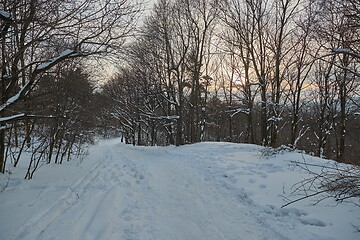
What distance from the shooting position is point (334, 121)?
25.4 m

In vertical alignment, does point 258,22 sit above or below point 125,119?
above

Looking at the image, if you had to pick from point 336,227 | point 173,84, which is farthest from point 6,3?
point 173,84

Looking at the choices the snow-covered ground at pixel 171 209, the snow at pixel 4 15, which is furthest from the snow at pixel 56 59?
the snow-covered ground at pixel 171 209

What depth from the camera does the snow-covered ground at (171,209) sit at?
168 inches

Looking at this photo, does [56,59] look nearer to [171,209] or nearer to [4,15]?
[4,15]

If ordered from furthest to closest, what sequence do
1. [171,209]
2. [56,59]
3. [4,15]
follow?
[56,59], [171,209], [4,15]

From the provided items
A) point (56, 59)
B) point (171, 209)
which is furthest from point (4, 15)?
point (171, 209)

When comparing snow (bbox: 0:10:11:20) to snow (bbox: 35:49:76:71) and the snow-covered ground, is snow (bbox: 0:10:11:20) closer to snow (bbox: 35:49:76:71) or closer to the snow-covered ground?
snow (bbox: 35:49:76:71)

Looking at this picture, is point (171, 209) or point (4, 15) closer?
point (4, 15)

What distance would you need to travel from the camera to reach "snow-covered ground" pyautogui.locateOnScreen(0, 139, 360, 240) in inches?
168

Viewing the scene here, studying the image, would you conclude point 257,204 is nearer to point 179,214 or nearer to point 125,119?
point 179,214

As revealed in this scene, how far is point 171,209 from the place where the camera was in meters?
5.48

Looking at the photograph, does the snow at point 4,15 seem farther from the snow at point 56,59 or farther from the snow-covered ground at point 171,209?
the snow-covered ground at point 171,209

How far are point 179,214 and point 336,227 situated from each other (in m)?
2.69
